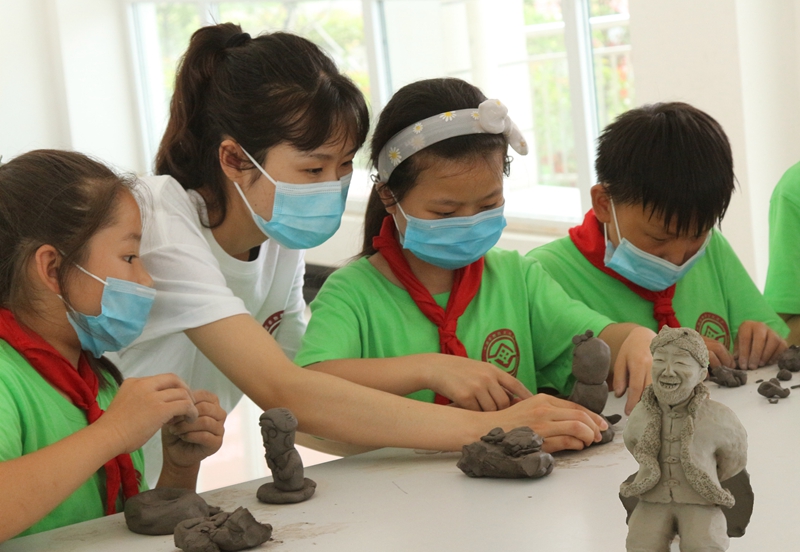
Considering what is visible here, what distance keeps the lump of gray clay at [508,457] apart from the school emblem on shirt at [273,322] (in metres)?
0.81

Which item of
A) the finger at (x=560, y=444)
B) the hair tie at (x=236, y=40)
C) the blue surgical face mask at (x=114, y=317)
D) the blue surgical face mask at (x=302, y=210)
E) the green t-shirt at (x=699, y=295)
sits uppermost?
the hair tie at (x=236, y=40)

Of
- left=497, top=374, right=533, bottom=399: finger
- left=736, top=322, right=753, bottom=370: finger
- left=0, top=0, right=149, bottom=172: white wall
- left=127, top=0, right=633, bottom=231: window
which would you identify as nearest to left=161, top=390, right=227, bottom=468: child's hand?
left=497, top=374, right=533, bottom=399: finger

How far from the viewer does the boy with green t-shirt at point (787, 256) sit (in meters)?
2.14

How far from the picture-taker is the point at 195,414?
137cm

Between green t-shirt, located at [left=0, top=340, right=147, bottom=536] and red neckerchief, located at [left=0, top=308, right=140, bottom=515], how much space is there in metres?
0.01

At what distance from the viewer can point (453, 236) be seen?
1779 mm

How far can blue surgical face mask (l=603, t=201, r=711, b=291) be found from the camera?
192 centimetres

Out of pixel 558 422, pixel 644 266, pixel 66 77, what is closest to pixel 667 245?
pixel 644 266

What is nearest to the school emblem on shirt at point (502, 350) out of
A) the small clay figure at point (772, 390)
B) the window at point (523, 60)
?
the small clay figure at point (772, 390)

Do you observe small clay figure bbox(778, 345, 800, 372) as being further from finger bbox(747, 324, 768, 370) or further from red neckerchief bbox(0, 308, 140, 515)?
red neckerchief bbox(0, 308, 140, 515)

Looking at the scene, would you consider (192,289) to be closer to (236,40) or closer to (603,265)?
(236,40)

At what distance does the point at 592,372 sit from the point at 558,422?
123mm

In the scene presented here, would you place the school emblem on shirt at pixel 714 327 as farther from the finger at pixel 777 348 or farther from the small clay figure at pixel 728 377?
the small clay figure at pixel 728 377

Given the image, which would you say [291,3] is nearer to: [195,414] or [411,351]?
[411,351]
